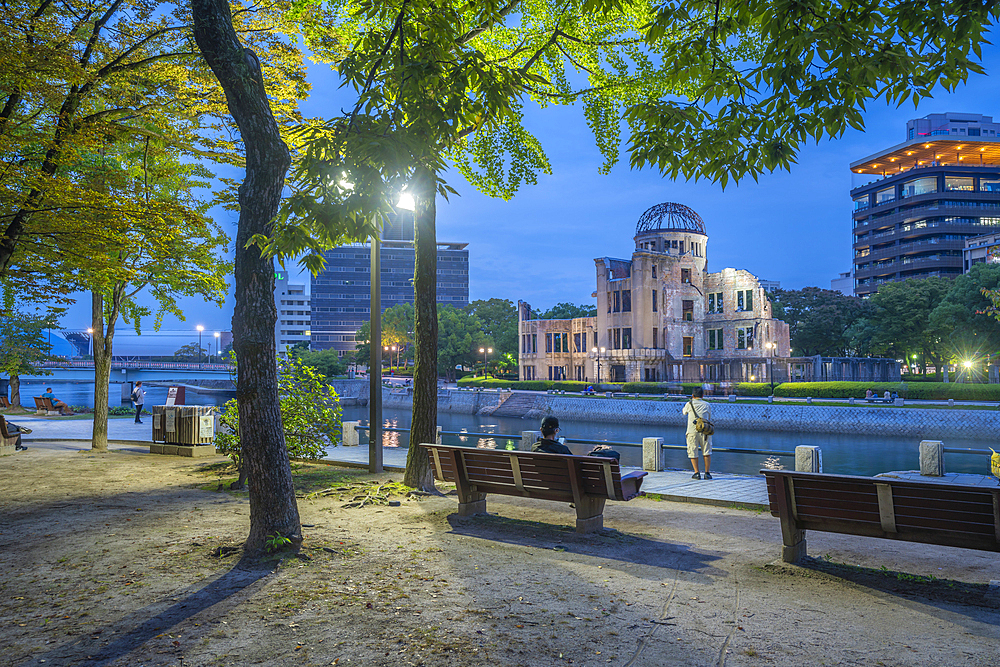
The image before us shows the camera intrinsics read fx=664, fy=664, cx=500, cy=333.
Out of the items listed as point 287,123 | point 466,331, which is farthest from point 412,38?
point 466,331

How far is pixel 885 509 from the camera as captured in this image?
18.9ft

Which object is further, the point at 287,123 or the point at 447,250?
the point at 447,250

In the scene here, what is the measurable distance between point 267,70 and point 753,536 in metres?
11.8

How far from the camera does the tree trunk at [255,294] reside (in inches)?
263

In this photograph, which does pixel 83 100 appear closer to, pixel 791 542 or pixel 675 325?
pixel 791 542

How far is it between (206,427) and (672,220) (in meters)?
70.3

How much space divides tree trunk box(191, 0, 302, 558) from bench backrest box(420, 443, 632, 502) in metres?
2.31

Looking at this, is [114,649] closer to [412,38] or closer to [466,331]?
[412,38]

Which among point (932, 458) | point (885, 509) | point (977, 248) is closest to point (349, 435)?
point (932, 458)

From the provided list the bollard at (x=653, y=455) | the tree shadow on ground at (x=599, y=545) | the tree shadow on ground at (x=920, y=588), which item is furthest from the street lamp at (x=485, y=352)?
the tree shadow on ground at (x=920, y=588)

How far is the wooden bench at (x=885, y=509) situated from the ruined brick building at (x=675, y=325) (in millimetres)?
56959

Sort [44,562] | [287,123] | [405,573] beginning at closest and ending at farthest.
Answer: [405,573], [44,562], [287,123]

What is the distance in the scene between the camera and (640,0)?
37.8 ft

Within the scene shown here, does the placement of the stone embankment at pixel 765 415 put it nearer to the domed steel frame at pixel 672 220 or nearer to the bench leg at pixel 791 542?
the domed steel frame at pixel 672 220
